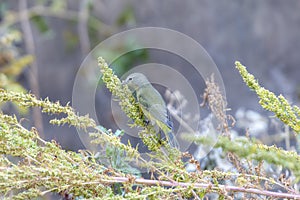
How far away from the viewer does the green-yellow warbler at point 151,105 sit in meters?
1.09

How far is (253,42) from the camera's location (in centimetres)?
316

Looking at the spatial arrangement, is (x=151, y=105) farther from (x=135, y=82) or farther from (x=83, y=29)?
(x=83, y=29)

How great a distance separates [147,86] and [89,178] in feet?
1.61

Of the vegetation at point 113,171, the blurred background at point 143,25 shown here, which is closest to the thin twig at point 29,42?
the blurred background at point 143,25

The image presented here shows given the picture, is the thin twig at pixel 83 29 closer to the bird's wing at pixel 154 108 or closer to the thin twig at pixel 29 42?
the thin twig at pixel 29 42

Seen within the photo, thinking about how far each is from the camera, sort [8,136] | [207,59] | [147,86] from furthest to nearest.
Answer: [207,59], [147,86], [8,136]

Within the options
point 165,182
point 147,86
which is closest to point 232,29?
point 147,86

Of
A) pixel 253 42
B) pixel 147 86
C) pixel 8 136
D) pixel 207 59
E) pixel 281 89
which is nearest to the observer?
pixel 8 136

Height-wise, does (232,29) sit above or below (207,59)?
above

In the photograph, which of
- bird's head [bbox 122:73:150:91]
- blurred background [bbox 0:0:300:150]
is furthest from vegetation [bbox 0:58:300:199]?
blurred background [bbox 0:0:300:150]

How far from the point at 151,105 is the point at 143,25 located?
7.10 feet

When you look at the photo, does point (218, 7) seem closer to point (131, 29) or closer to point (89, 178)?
point (131, 29)

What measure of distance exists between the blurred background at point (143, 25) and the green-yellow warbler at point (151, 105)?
1.75m

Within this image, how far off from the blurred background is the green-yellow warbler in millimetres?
1753
